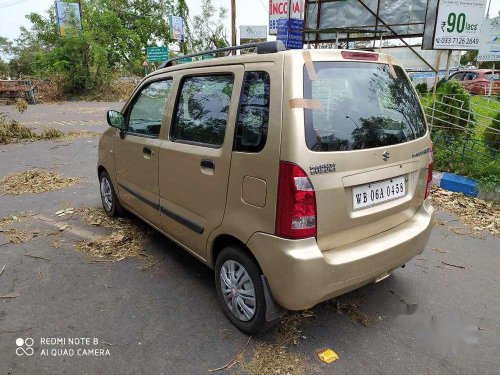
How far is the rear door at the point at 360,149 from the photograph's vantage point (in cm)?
217

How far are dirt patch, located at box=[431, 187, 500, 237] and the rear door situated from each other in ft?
7.86

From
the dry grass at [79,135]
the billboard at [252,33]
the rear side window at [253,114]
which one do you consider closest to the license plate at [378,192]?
the rear side window at [253,114]

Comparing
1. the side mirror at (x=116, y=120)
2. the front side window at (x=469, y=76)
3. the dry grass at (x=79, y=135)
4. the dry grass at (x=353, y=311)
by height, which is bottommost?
the dry grass at (x=353, y=311)

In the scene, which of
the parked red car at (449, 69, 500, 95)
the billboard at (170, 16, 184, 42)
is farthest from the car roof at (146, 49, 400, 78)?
the billboard at (170, 16, 184, 42)

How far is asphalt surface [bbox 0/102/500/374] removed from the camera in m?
2.42

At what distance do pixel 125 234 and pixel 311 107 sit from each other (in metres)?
2.93

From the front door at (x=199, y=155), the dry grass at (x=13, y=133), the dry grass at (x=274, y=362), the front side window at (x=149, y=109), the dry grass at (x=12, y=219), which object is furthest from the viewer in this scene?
the dry grass at (x=13, y=133)

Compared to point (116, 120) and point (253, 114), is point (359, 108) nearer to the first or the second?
point (253, 114)

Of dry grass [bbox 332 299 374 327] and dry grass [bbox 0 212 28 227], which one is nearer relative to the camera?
dry grass [bbox 332 299 374 327]

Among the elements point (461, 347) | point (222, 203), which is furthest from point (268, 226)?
point (461, 347)

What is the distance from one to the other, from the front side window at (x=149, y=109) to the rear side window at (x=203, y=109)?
0.28m

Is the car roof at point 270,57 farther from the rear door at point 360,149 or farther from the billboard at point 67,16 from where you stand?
the billboard at point 67,16

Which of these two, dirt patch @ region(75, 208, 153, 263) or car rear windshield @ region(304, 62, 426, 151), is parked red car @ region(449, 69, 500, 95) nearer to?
car rear windshield @ region(304, 62, 426, 151)

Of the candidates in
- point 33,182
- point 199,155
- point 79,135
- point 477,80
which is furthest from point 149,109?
point 477,80
